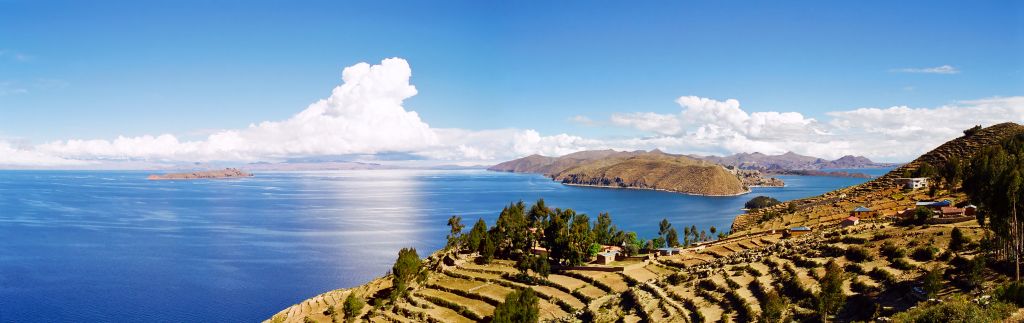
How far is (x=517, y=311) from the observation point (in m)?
54.0

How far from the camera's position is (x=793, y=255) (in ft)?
191

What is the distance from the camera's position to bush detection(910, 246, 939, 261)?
1865 inches

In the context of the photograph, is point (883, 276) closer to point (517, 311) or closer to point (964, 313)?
point (964, 313)

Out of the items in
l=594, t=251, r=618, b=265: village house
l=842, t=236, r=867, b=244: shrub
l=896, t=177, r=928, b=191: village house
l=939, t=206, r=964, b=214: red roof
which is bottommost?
l=594, t=251, r=618, b=265: village house

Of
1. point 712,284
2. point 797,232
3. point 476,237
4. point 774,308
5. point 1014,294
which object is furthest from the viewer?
point 476,237

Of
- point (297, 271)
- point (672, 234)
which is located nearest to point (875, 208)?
point (672, 234)

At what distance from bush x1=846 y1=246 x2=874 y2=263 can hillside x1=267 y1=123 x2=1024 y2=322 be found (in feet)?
0.40

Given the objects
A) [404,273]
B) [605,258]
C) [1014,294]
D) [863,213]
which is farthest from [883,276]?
[404,273]

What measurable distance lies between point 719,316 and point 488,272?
125 ft

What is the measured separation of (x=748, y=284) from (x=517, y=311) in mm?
20416

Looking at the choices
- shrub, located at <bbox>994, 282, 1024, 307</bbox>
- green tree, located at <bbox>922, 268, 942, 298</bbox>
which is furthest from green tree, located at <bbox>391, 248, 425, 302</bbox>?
shrub, located at <bbox>994, 282, 1024, 307</bbox>

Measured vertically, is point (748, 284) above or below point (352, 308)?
above

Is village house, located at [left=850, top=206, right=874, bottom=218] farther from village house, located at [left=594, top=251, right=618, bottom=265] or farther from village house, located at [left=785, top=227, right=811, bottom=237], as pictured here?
village house, located at [left=594, top=251, right=618, bottom=265]

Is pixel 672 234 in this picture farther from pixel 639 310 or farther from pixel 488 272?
pixel 639 310
